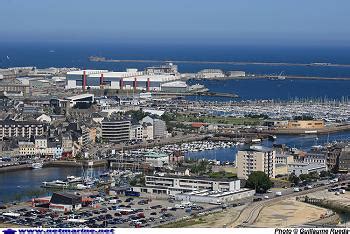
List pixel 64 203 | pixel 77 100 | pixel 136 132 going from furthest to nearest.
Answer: pixel 77 100 → pixel 136 132 → pixel 64 203

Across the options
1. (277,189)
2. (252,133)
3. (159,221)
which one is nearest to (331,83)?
(252,133)

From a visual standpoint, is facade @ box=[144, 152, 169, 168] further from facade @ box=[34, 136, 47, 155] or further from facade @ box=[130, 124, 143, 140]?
facade @ box=[130, 124, 143, 140]

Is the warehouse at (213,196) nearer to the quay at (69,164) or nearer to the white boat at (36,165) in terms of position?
the quay at (69,164)

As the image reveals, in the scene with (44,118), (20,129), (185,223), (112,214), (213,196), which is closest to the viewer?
(185,223)

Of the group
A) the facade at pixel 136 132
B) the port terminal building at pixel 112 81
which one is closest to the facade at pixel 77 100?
the facade at pixel 136 132

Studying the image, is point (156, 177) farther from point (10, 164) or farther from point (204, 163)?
point (10, 164)

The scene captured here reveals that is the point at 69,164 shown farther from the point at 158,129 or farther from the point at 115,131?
the point at 158,129

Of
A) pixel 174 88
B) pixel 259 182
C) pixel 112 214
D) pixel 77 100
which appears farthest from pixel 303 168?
pixel 174 88
